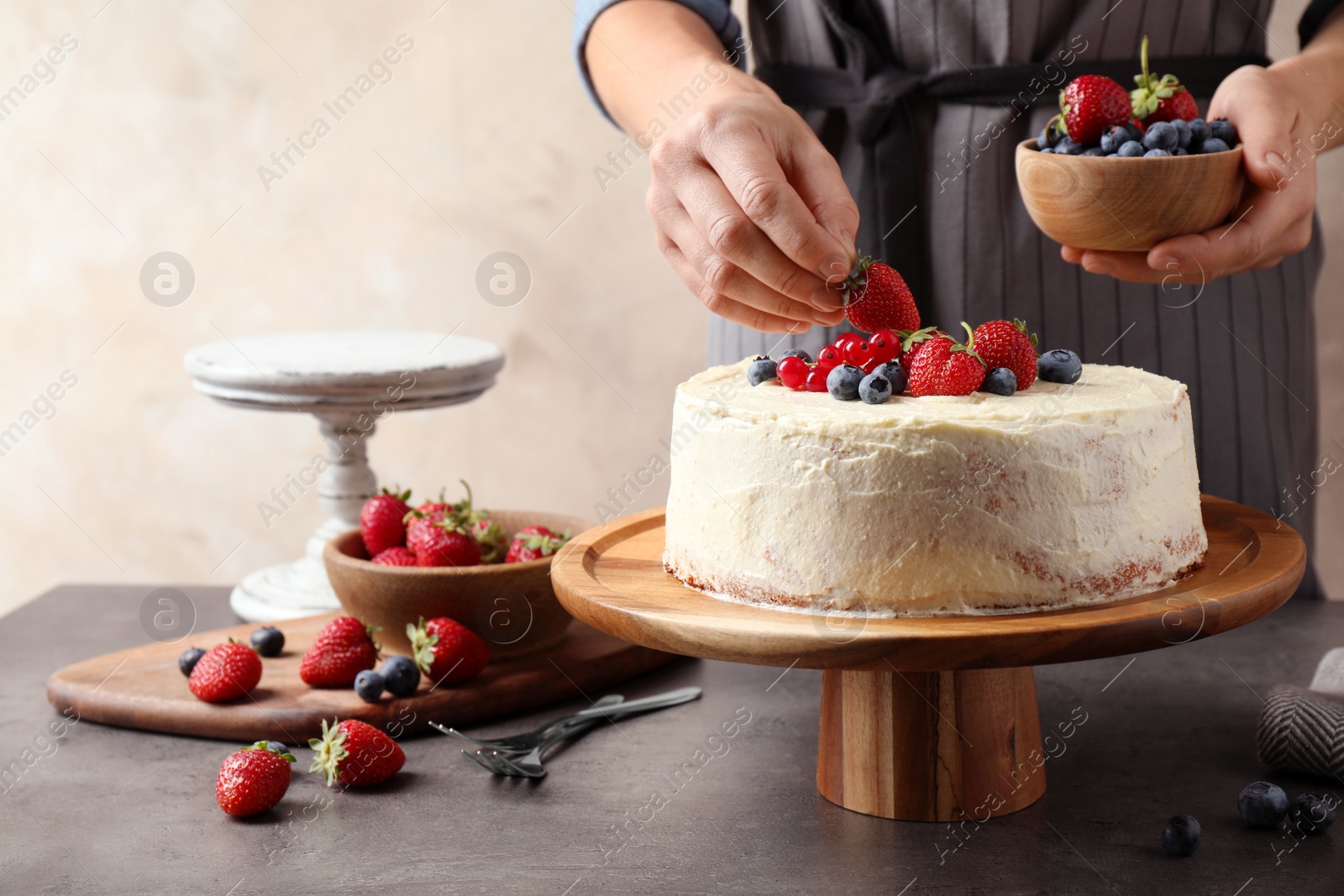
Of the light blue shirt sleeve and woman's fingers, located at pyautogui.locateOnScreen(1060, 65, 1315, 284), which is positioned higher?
the light blue shirt sleeve

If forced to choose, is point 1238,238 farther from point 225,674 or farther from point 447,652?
point 225,674

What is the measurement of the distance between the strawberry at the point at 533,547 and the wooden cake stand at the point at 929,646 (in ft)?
0.80

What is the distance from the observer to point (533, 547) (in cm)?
170

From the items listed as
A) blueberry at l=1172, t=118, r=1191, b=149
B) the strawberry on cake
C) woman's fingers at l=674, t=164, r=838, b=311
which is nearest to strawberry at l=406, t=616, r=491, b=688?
the strawberry on cake

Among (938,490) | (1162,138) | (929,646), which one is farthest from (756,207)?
(1162,138)

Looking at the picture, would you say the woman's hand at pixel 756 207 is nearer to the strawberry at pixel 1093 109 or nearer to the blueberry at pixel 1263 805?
the strawberry at pixel 1093 109

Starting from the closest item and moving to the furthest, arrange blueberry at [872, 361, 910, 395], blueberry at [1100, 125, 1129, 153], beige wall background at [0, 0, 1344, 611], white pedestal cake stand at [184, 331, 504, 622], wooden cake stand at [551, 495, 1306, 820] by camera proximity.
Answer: wooden cake stand at [551, 495, 1306, 820] < blueberry at [872, 361, 910, 395] < blueberry at [1100, 125, 1129, 153] < white pedestal cake stand at [184, 331, 504, 622] < beige wall background at [0, 0, 1344, 611]

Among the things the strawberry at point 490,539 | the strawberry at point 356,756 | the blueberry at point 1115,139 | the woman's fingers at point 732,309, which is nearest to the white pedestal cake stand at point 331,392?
the strawberry at point 490,539

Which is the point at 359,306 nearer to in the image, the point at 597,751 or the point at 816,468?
the point at 597,751

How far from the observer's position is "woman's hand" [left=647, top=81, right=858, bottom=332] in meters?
1.23

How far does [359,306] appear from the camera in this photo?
3.51 m

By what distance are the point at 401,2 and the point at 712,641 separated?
9.03 ft

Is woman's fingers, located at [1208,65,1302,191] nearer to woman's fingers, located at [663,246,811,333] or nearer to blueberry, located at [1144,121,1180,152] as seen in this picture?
blueberry, located at [1144,121,1180,152]

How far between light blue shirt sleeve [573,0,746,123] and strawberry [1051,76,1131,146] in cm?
49
